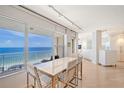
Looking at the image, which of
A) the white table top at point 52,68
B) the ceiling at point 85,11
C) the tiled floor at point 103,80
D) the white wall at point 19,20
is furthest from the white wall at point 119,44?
the white table top at point 52,68

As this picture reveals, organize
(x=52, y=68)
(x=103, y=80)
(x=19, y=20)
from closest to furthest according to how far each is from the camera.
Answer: (x=52, y=68) → (x=19, y=20) → (x=103, y=80)

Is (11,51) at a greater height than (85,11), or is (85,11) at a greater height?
(85,11)

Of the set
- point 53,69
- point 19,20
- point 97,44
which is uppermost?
point 19,20

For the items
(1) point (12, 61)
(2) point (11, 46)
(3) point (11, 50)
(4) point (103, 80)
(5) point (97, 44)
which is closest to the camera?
(2) point (11, 46)

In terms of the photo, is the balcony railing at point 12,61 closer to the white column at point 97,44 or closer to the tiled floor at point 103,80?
the tiled floor at point 103,80

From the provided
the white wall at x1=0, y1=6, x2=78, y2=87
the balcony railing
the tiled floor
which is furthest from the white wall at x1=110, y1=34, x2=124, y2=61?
the balcony railing

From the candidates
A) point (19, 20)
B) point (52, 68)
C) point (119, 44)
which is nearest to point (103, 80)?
point (52, 68)

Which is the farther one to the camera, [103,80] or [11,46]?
[103,80]

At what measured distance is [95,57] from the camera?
31.8 ft

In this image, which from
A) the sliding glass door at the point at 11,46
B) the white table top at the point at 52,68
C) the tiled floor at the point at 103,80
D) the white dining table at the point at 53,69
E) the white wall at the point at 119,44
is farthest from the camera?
the white wall at the point at 119,44

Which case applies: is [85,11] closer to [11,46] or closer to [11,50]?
[11,46]

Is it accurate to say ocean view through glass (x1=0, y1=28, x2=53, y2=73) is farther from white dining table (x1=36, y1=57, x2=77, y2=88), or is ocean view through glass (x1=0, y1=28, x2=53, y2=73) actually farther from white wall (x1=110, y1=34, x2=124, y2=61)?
white wall (x1=110, y1=34, x2=124, y2=61)

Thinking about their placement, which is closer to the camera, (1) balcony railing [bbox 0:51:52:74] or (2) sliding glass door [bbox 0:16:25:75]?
(2) sliding glass door [bbox 0:16:25:75]
